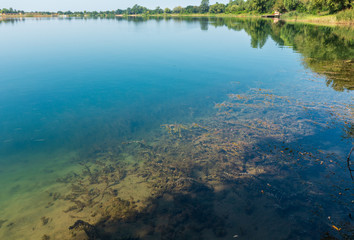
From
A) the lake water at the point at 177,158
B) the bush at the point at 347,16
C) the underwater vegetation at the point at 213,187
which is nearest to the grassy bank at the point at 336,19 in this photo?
the bush at the point at 347,16

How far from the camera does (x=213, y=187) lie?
24.6 feet

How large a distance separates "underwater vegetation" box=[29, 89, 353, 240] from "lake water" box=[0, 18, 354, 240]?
0.04 m

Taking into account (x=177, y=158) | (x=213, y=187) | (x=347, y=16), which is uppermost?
(x=347, y=16)

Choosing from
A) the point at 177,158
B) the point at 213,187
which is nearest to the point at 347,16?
the point at 177,158

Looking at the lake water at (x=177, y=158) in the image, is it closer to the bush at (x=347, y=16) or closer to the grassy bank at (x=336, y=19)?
the bush at (x=347, y=16)

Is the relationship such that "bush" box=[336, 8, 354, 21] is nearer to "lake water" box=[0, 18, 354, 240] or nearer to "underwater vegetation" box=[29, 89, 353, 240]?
"lake water" box=[0, 18, 354, 240]

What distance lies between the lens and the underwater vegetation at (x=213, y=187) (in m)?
6.06

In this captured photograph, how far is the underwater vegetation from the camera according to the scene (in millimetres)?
6059

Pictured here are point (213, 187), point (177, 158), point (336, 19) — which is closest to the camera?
point (213, 187)

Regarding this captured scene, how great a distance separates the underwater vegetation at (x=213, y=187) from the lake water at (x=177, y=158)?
4 cm

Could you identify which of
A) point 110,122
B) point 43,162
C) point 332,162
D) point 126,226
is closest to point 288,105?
point 332,162

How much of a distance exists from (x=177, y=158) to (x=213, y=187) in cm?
218

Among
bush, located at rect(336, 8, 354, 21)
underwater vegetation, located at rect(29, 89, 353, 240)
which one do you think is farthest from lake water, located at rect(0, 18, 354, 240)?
bush, located at rect(336, 8, 354, 21)

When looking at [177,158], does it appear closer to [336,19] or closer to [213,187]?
[213,187]
